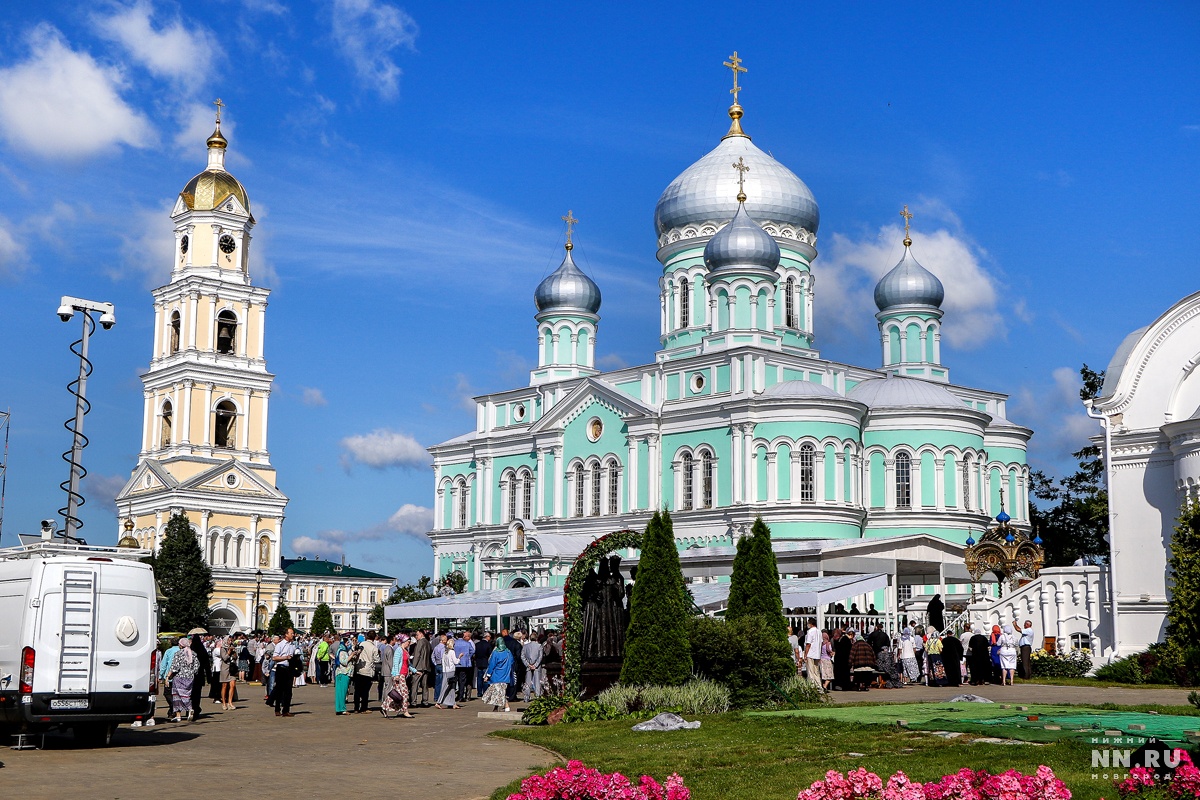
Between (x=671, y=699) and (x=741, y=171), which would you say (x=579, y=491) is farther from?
(x=671, y=699)

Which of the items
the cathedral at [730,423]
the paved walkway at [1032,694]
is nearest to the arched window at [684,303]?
the cathedral at [730,423]

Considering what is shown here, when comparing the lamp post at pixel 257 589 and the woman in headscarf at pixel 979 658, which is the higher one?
the lamp post at pixel 257 589

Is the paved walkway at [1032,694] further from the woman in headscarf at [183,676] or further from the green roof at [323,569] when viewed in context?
the green roof at [323,569]

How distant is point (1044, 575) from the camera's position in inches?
1085

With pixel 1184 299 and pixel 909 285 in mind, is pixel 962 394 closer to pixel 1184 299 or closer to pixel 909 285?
pixel 909 285

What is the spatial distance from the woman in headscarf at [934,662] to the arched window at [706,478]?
65.4 feet

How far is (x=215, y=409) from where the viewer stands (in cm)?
6550

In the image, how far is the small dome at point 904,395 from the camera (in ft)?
158

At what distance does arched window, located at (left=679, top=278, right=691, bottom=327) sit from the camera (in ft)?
172

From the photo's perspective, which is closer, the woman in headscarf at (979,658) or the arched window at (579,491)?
the woman in headscarf at (979,658)

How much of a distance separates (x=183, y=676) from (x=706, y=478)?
1147 inches

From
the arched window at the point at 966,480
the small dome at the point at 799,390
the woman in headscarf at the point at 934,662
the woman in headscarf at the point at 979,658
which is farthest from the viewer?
the arched window at the point at 966,480

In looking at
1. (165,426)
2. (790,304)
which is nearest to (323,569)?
(165,426)

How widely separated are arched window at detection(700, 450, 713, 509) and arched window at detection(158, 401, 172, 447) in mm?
31998
